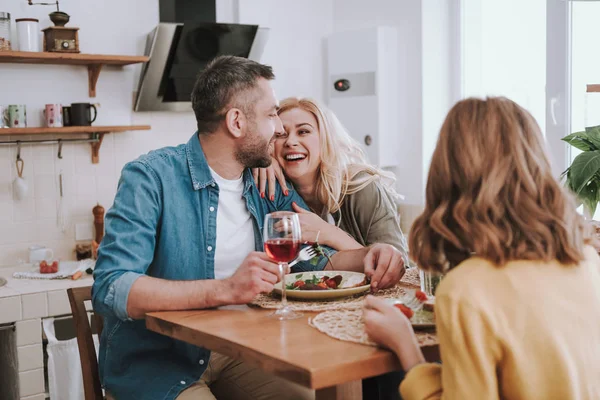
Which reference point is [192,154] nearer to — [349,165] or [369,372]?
[349,165]

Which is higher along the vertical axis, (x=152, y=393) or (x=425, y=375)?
(x=425, y=375)

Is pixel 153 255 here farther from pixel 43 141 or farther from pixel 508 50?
pixel 508 50

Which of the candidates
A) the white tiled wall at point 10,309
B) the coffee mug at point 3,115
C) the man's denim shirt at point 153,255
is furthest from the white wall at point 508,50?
the white tiled wall at point 10,309

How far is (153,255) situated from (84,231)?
6.55ft

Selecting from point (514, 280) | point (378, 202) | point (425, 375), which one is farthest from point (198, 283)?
point (378, 202)

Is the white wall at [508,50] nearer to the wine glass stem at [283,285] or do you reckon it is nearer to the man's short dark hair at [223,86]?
the man's short dark hair at [223,86]

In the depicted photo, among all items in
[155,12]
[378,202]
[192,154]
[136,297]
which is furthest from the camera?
[155,12]

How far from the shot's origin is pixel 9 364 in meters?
3.09

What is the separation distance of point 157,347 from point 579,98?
2660 mm

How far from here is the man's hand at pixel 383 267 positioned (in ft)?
6.05

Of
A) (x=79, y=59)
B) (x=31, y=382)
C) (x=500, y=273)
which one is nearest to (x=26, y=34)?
(x=79, y=59)

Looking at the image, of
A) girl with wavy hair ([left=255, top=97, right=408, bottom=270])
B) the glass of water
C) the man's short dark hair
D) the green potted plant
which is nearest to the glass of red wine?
the glass of water

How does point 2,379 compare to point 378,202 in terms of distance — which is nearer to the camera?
point 378,202

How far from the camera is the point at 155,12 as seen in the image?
12.8 ft
